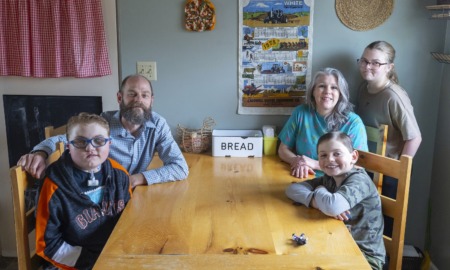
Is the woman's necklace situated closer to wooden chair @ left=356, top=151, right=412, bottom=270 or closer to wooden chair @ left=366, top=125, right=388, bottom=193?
wooden chair @ left=366, top=125, right=388, bottom=193

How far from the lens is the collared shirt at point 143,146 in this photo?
201 centimetres

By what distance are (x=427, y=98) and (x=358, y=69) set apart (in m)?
0.46

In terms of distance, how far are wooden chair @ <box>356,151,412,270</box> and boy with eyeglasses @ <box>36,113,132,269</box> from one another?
3.61 ft

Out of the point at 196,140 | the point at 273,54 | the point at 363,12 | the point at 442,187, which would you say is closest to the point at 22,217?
the point at 196,140

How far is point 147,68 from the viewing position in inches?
101

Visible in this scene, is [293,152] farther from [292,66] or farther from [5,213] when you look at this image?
[5,213]

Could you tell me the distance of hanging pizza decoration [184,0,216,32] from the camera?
2465 millimetres

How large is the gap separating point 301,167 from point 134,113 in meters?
0.83

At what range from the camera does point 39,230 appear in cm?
152

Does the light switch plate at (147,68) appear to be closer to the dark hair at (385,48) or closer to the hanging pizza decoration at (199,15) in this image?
the hanging pizza decoration at (199,15)

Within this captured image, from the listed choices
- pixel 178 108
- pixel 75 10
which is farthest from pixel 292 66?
pixel 75 10

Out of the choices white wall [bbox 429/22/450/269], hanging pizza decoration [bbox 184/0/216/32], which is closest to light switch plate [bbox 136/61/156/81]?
hanging pizza decoration [bbox 184/0/216/32]

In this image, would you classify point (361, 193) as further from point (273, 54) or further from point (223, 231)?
point (273, 54)

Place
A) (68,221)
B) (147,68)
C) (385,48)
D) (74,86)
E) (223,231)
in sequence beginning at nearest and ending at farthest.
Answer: (223,231), (68,221), (385,48), (147,68), (74,86)
